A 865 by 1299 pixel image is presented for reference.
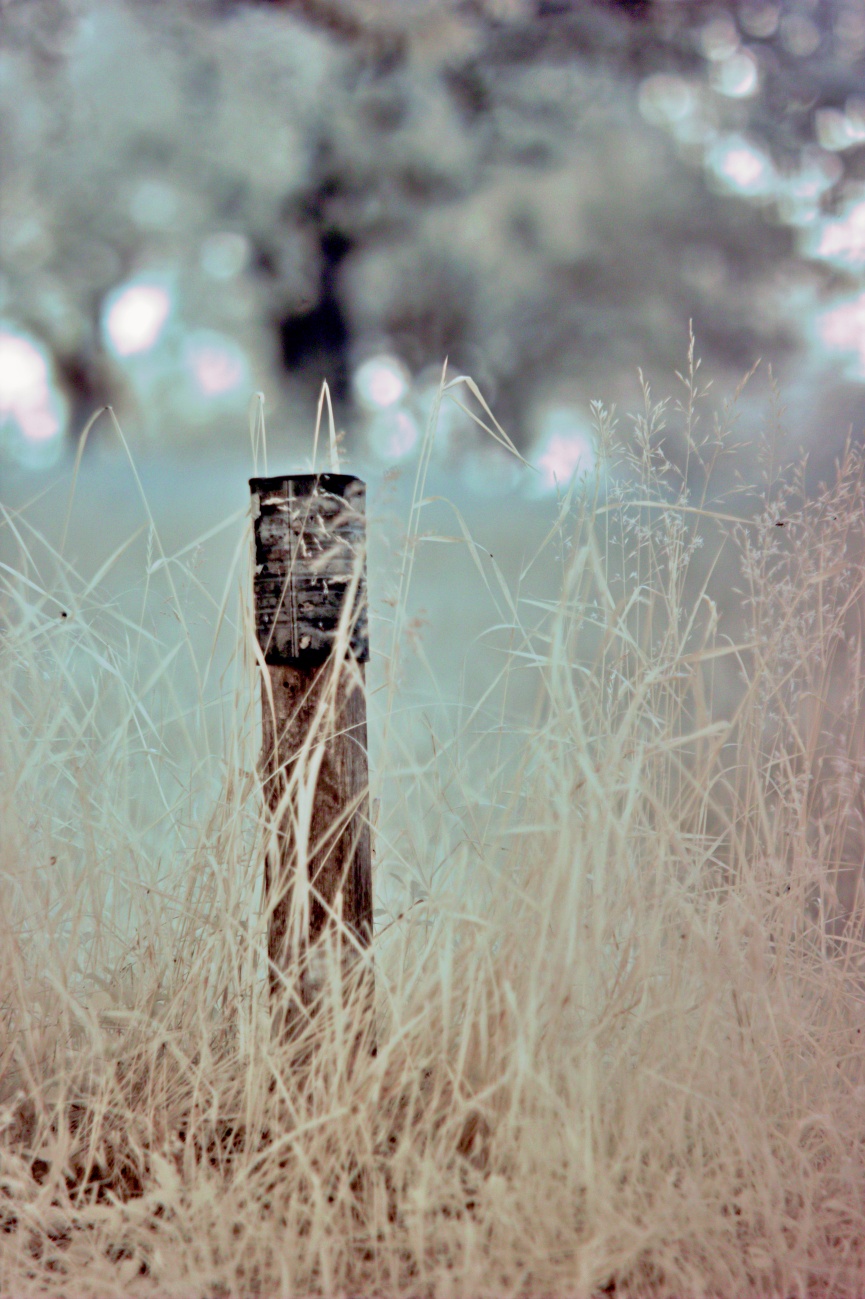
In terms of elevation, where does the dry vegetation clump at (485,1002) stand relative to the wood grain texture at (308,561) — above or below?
below

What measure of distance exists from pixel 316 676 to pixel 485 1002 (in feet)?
1.98

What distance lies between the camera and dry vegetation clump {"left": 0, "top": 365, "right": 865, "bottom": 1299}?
128 cm

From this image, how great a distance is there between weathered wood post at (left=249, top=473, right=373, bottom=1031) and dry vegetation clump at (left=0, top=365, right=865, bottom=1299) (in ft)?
0.23

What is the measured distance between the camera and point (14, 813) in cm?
179

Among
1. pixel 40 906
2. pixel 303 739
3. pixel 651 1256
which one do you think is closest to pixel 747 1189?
pixel 651 1256

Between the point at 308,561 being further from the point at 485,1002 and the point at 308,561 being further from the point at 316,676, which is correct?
the point at 485,1002

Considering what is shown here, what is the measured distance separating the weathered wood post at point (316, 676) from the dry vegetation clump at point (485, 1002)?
0.23 ft

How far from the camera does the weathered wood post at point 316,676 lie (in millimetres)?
1620

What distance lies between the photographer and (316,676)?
1638mm

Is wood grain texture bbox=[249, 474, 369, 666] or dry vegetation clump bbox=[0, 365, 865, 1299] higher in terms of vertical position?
wood grain texture bbox=[249, 474, 369, 666]

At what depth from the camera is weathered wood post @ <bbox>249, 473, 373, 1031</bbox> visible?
162 cm

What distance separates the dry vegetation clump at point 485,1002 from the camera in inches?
50.6

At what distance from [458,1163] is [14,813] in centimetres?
105

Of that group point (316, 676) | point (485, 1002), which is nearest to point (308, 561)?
point (316, 676)
